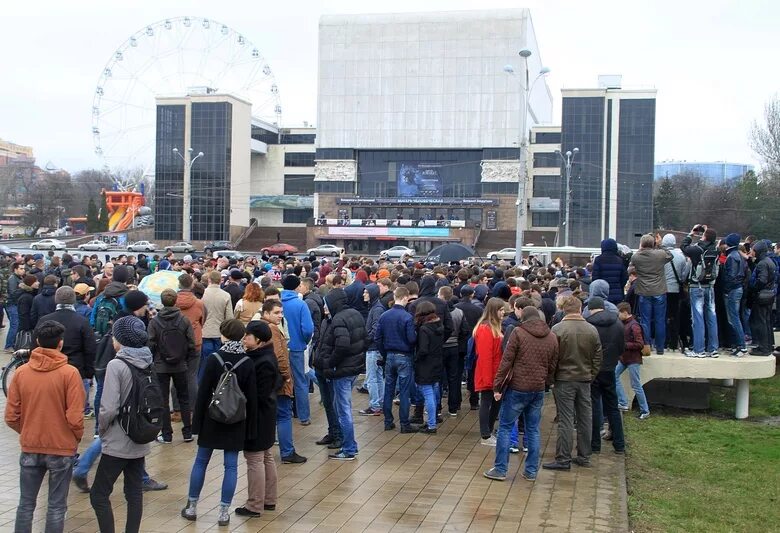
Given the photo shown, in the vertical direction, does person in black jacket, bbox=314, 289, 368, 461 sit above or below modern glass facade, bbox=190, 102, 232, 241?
below

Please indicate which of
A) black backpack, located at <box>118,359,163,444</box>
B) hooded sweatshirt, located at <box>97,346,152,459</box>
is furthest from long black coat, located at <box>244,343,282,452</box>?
hooded sweatshirt, located at <box>97,346,152,459</box>

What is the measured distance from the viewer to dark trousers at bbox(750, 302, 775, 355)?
509 inches

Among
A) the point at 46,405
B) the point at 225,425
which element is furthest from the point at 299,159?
the point at 46,405

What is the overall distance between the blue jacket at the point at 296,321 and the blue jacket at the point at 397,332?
1027 mm

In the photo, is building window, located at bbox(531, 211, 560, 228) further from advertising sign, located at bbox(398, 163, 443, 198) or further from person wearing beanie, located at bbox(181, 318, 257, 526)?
person wearing beanie, located at bbox(181, 318, 257, 526)

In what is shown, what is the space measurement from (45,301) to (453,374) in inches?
266

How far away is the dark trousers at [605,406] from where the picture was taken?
32.3 feet

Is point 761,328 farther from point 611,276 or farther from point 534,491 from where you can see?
point 534,491

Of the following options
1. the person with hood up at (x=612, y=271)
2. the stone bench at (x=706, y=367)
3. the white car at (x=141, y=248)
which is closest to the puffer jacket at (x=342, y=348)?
the person with hood up at (x=612, y=271)

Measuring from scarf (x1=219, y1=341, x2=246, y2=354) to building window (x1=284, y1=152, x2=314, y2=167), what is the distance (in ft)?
281

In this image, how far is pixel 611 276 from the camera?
12758 mm

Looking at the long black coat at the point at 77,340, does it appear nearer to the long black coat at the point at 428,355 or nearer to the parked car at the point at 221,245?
the long black coat at the point at 428,355

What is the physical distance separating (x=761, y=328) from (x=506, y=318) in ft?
16.3

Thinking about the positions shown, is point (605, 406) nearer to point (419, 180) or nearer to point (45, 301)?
point (45, 301)
